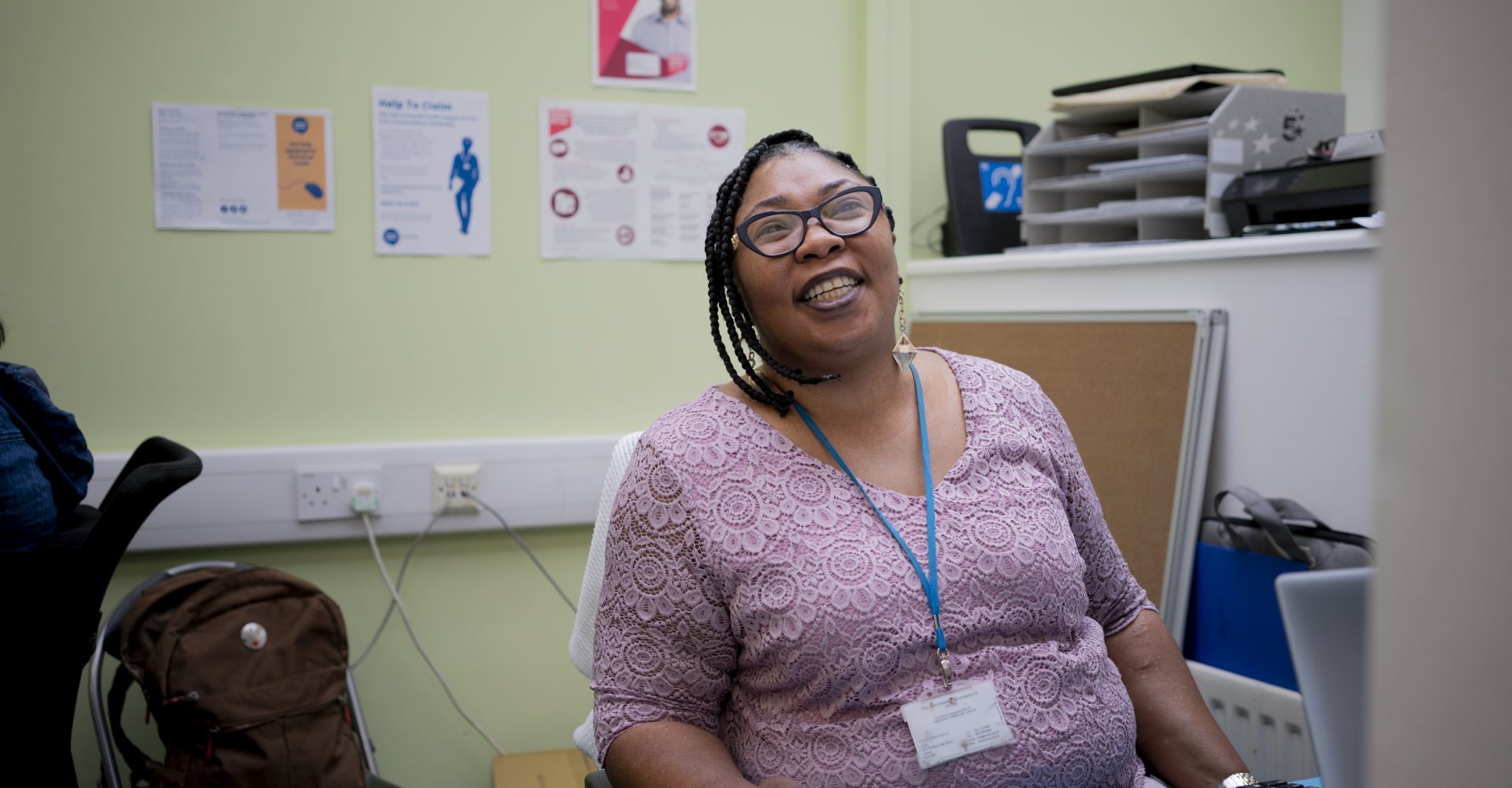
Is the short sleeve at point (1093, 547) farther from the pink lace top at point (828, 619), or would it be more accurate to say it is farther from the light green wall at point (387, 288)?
the light green wall at point (387, 288)

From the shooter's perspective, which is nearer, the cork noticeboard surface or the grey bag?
the grey bag

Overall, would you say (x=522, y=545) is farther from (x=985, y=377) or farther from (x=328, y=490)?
(x=985, y=377)

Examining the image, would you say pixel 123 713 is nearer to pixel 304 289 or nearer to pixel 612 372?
pixel 304 289

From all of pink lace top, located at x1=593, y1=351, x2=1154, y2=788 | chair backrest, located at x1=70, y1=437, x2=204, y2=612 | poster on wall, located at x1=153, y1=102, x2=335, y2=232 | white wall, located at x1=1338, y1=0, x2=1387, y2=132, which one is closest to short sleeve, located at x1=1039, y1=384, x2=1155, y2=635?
pink lace top, located at x1=593, y1=351, x2=1154, y2=788

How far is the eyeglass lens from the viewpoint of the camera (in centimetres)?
143

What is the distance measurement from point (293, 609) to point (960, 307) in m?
1.64

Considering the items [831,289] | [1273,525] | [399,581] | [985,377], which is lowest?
[399,581]

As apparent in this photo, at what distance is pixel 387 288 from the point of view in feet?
8.13

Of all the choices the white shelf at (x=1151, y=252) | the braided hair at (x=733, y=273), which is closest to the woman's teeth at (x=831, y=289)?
the braided hair at (x=733, y=273)

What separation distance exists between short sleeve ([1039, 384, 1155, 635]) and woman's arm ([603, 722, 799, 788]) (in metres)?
0.57

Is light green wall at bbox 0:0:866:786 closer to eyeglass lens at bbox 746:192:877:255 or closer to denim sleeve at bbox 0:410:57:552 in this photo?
denim sleeve at bbox 0:410:57:552

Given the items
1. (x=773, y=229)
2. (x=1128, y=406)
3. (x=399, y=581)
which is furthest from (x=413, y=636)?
(x=1128, y=406)

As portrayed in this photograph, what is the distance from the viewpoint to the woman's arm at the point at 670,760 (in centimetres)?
123

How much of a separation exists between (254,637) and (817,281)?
1439 millimetres
